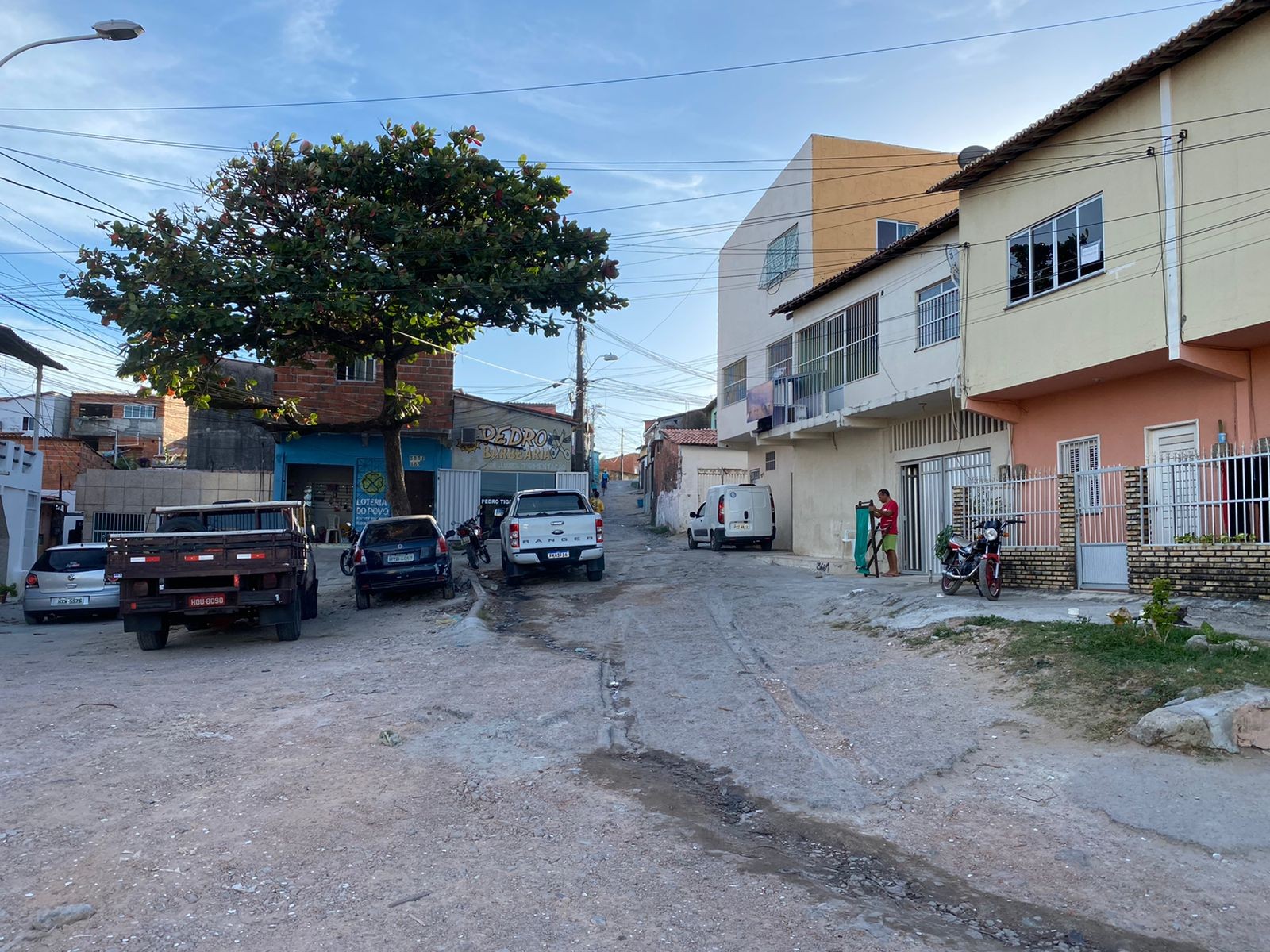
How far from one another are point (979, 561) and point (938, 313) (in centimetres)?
679

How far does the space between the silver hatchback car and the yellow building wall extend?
1734 cm

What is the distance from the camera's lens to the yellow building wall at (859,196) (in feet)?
79.3

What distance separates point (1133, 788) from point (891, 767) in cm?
148

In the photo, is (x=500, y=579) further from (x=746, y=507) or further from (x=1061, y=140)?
(x=1061, y=140)

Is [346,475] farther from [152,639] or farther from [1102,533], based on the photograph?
[1102,533]

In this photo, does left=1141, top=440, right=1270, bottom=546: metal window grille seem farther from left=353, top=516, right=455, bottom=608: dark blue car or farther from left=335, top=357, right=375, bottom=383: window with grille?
left=335, top=357, right=375, bottom=383: window with grille

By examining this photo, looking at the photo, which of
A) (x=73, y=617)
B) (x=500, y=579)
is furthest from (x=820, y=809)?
(x=73, y=617)

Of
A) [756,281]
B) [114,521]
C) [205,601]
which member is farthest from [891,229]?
[114,521]

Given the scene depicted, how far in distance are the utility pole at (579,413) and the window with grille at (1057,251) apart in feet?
56.9

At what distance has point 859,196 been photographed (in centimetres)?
2436

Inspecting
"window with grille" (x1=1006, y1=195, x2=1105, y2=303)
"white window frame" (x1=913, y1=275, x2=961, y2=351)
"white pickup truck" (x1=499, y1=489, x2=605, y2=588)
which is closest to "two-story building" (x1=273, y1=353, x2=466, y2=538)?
"white pickup truck" (x1=499, y1=489, x2=605, y2=588)

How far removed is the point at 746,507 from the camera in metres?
26.3

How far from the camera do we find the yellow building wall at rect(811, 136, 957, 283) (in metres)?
24.2

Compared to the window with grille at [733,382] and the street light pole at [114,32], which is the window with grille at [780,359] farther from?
the street light pole at [114,32]
